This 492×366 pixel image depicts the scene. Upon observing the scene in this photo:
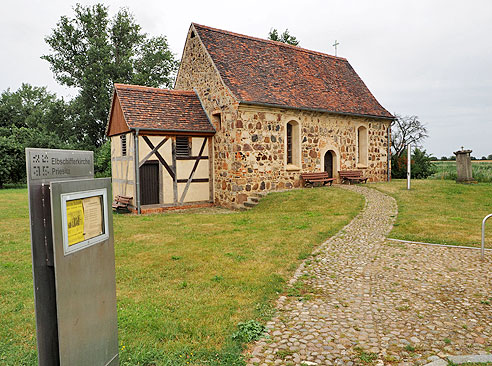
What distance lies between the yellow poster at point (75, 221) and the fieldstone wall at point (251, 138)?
12.2 meters

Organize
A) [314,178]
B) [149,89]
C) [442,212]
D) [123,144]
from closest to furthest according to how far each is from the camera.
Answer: [442,212] → [123,144] → [149,89] → [314,178]

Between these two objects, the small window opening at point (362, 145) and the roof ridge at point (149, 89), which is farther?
the small window opening at point (362, 145)

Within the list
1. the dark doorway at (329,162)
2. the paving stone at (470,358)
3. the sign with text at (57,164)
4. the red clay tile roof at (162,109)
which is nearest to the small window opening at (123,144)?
the red clay tile roof at (162,109)

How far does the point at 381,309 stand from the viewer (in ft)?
15.3

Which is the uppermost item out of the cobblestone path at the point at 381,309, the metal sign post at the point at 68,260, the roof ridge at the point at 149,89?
the roof ridge at the point at 149,89

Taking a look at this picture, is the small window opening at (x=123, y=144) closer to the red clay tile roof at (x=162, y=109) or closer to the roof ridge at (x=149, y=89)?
the red clay tile roof at (x=162, y=109)

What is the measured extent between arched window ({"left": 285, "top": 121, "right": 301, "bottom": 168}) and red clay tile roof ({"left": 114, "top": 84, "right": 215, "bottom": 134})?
381cm

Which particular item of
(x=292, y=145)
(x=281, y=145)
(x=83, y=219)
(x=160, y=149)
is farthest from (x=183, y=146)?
(x=83, y=219)

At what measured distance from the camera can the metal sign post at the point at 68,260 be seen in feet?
8.55

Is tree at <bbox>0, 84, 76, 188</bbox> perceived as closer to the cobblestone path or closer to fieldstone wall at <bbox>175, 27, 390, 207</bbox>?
fieldstone wall at <bbox>175, 27, 390, 207</bbox>

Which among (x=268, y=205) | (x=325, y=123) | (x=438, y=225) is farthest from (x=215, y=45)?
(x=438, y=225)

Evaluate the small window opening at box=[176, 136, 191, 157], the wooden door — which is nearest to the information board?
the small window opening at box=[176, 136, 191, 157]

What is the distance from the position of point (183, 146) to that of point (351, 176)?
917 cm

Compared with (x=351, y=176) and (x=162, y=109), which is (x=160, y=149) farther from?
(x=351, y=176)
